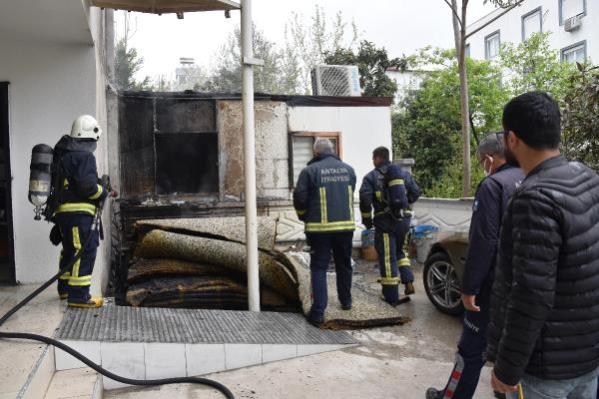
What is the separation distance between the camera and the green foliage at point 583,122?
564cm

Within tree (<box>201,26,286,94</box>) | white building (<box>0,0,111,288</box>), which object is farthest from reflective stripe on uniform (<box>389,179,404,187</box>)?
tree (<box>201,26,286,94</box>)

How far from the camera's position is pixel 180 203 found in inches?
346

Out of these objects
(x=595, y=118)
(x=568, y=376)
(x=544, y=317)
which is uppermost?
(x=595, y=118)

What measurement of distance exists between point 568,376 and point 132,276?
491cm

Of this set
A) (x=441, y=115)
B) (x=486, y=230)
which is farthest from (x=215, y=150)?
(x=441, y=115)

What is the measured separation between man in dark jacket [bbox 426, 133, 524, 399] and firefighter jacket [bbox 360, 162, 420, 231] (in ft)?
10.0

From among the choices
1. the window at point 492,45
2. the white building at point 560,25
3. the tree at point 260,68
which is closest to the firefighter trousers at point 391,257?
the tree at point 260,68

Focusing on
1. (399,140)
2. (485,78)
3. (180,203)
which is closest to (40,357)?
(180,203)

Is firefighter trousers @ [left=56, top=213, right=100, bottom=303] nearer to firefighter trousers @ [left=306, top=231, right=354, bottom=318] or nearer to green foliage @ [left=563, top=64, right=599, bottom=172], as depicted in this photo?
firefighter trousers @ [left=306, top=231, right=354, bottom=318]

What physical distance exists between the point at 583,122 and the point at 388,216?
238 centimetres

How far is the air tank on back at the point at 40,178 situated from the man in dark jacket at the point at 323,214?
2.34 m

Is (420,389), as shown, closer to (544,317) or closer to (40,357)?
(544,317)

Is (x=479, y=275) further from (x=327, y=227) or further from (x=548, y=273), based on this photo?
(x=327, y=227)

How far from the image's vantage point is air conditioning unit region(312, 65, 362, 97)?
10922 mm
